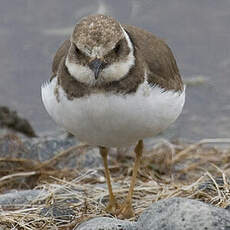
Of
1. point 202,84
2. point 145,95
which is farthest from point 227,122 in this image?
point 145,95

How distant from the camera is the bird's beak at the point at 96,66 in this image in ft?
13.4

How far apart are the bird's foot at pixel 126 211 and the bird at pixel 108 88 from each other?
596 millimetres

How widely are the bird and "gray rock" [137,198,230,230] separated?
0.74m

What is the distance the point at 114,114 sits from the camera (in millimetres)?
4270

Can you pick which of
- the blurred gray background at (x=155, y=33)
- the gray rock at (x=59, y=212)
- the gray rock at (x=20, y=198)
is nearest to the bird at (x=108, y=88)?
the gray rock at (x=59, y=212)

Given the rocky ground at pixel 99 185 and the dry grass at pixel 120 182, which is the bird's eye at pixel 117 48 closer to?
the rocky ground at pixel 99 185

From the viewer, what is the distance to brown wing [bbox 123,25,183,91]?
4.64 meters

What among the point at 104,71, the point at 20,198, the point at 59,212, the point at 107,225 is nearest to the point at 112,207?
the point at 59,212

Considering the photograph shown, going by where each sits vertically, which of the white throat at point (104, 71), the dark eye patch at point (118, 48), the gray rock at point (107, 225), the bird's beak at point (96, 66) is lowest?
the gray rock at point (107, 225)

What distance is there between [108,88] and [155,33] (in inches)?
214

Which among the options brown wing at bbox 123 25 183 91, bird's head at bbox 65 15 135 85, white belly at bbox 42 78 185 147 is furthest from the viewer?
brown wing at bbox 123 25 183 91

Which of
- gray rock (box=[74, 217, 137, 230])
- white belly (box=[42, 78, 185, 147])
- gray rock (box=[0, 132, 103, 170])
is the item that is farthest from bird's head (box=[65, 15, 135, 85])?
gray rock (box=[0, 132, 103, 170])

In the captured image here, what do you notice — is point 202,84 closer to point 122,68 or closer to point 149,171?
point 149,171

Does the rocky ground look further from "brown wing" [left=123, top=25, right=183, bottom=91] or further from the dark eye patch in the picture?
the dark eye patch
